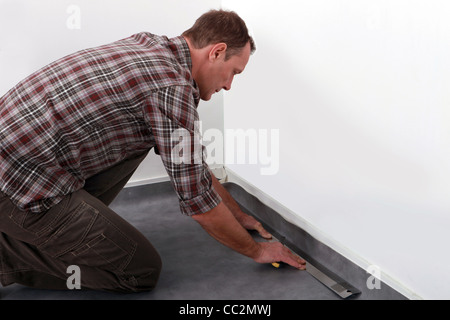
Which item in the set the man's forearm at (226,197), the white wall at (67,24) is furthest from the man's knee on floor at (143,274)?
the white wall at (67,24)

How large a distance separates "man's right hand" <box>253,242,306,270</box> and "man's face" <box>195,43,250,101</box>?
55 centimetres

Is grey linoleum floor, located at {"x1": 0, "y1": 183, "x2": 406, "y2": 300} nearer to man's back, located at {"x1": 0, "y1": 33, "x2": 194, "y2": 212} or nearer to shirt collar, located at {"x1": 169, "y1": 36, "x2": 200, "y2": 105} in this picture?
man's back, located at {"x1": 0, "y1": 33, "x2": 194, "y2": 212}

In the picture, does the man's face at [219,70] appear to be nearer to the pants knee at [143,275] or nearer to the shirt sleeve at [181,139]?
the shirt sleeve at [181,139]

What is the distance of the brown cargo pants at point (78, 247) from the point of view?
5.38 ft

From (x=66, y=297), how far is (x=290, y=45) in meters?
1.21

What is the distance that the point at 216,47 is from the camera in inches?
63.8

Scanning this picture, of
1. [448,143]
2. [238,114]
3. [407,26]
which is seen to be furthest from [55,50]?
[448,143]

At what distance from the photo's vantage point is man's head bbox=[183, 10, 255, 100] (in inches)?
63.8

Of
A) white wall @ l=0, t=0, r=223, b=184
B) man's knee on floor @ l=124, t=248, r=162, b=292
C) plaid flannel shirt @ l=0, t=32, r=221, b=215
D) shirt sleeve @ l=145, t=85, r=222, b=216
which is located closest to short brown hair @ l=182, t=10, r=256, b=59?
plaid flannel shirt @ l=0, t=32, r=221, b=215
